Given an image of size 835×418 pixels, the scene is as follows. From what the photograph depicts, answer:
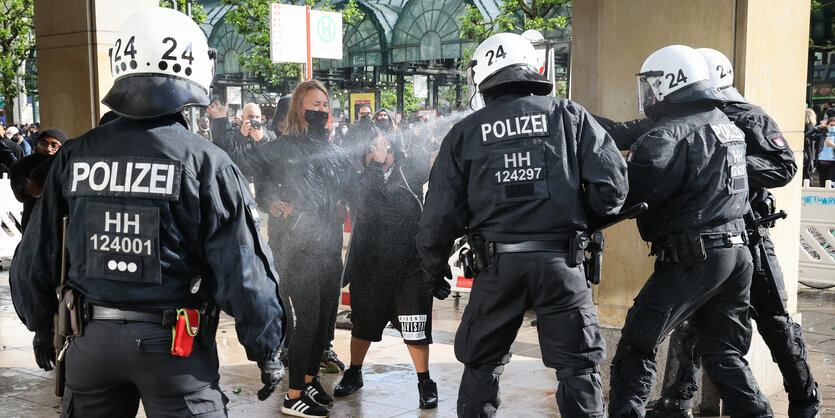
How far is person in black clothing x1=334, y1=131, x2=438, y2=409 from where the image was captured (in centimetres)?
568

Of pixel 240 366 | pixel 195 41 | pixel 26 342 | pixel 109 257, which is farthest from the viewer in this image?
pixel 26 342

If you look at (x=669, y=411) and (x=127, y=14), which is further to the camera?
(x=127, y=14)

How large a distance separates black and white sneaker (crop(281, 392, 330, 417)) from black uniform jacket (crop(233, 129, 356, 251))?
3.02 ft

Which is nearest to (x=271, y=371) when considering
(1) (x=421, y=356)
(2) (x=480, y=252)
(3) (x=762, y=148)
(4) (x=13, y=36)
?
(2) (x=480, y=252)

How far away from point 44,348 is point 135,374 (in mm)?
537

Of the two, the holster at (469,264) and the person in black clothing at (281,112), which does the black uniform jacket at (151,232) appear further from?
the person in black clothing at (281,112)

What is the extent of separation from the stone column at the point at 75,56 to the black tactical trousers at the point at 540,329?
206 inches

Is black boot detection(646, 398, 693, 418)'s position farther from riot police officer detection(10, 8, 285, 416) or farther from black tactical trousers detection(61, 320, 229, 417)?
black tactical trousers detection(61, 320, 229, 417)

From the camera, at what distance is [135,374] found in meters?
2.88

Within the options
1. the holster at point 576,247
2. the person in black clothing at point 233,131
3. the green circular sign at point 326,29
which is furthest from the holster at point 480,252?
the green circular sign at point 326,29

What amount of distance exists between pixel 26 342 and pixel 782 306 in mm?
5999

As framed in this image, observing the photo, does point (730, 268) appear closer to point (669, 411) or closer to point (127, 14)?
point (669, 411)

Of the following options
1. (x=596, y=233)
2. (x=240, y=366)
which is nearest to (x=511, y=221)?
(x=596, y=233)

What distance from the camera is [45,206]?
3.09m
